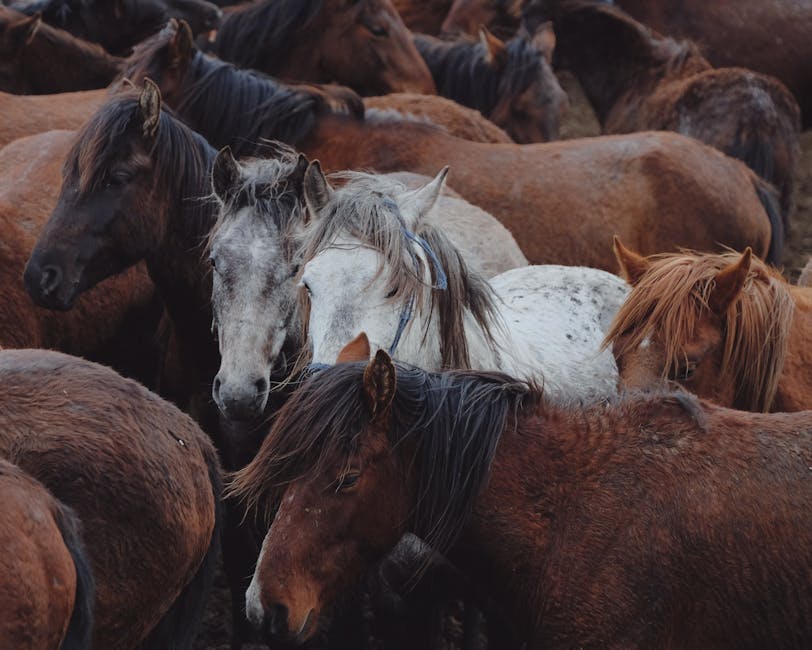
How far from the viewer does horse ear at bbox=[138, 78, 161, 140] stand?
4871 mm

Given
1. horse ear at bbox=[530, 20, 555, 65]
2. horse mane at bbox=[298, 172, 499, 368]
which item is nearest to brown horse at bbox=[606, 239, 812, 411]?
horse mane at bbox=[298, 172, 499, 368]

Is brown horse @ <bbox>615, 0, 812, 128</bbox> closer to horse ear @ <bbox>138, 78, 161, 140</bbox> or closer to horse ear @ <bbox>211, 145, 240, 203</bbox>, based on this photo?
horse ear @ <bbox>138, 78, 161, 140</bbox>

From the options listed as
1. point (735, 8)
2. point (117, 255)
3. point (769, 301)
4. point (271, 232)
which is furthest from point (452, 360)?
point (735, 8)

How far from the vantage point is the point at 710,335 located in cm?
418

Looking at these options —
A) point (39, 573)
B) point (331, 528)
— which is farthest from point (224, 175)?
point (39, 573)

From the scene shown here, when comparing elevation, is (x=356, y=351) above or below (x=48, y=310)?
above

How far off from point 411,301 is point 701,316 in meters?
0.99

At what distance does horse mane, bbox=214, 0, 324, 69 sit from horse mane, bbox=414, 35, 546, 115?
1478 mm

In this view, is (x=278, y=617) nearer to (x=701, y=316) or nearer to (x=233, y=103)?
(x=701, y=316)

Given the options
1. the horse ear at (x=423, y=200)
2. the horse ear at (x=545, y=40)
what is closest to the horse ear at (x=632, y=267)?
the horse ear at (x=423, y=200)

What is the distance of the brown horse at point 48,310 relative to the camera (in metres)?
5.07

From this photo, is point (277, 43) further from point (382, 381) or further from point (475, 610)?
point (382, 381)

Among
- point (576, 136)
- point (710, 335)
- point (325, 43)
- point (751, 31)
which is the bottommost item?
point (576, 136)

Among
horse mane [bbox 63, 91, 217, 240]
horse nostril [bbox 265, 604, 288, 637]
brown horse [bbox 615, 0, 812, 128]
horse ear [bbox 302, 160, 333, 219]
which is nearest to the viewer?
horse nostril [bbox 265, 604, 288, 637]
